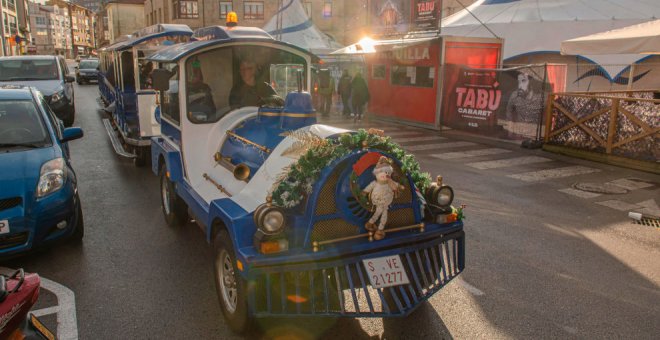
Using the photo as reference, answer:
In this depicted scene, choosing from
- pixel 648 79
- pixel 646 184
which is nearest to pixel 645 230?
pixel 646 184

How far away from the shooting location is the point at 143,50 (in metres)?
12.8

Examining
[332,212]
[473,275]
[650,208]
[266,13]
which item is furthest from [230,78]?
[266,13]

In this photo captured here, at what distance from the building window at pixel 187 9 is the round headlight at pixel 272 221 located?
47.1 m

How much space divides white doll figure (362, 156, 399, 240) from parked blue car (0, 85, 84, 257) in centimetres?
349

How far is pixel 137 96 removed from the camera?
1039 cm

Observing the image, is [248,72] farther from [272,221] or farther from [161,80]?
[272,221]

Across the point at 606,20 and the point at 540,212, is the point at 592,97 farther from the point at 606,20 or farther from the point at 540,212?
the point at 606,20

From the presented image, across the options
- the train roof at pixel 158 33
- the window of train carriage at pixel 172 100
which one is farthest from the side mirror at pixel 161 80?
the train roof at pixel 158 33

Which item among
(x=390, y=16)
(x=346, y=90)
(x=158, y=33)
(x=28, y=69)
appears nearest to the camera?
(x=158, y=33)

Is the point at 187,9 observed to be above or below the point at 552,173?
above

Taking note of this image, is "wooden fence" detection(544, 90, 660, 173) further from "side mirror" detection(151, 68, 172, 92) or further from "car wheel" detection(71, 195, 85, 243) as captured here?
"car wheel" detection(71, 195, 85, 243)

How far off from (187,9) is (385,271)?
47.9 metres

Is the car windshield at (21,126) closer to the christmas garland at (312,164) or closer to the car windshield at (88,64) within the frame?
the christmas garland at (312,164)

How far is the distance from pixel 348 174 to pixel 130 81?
10.3m
